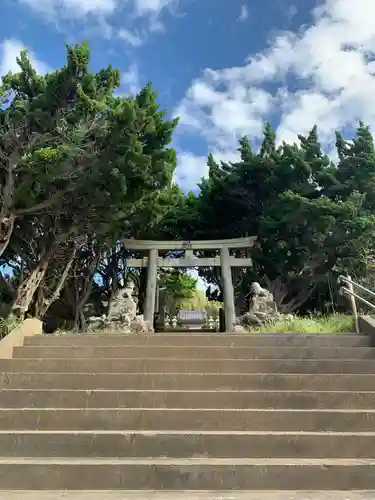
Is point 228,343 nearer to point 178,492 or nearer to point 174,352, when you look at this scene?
point 174,352

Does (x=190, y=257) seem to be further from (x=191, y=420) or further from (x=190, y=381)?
(x=191, y=420)

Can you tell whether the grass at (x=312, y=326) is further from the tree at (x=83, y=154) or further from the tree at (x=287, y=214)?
the tree at (x=287, y=214)

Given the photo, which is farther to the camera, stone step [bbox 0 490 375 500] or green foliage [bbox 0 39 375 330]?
green foliage [bbox 0 39 375 330]

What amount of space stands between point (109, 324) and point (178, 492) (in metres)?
5.96

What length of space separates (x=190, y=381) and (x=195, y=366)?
0.55 metres

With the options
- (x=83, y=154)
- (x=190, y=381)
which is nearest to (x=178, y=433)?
(x=190, y=381)

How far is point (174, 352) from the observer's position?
21.1ft

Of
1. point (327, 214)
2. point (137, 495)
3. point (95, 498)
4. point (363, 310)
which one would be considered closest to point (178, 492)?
point (137, 495)

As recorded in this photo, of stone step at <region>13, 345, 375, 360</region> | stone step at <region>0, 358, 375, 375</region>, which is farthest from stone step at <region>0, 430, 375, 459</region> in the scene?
stone step at <region>13, 345, 375, 360</region>

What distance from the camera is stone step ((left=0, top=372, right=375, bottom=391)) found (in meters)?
5.32

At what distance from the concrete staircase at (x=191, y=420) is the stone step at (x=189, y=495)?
0.02 metres

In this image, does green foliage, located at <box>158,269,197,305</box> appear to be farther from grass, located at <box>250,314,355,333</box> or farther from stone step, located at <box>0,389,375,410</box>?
stone step, located at <box>0,389,375,410</box>

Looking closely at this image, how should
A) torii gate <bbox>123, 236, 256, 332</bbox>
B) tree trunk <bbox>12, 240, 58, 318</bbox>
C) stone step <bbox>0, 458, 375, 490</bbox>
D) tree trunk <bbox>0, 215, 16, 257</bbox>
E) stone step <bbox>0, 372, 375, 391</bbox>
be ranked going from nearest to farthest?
1. stone step <bbox>0, 458, 375, 490</bbox>
2. stone step <bbox>0, 372, 375, 391</bbox>
3. tree trunk <bbox>0, 215, 16, 257</bbox>
4. tree trunk <bbox>12, 240, 58, 318</bbox>
5. torii gate <bbox>123, 236, 256, 332</bbox>

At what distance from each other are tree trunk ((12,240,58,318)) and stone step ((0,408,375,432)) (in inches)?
248
